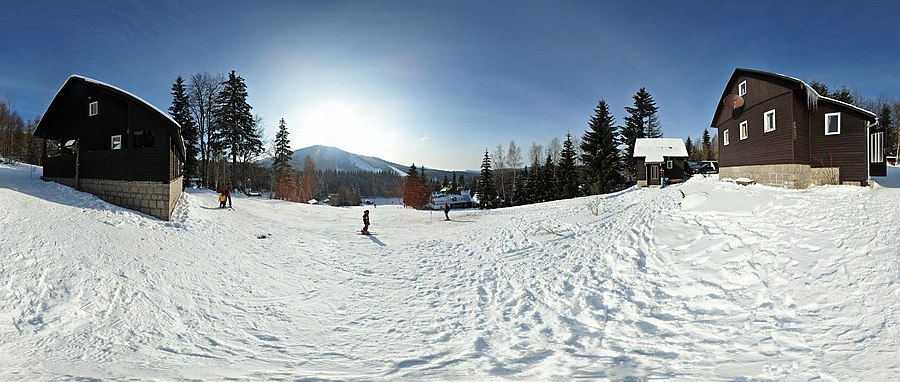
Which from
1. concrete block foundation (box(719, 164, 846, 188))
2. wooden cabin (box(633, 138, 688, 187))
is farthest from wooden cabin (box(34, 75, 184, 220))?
wooden cabin (box(633, 138, 688, 187))

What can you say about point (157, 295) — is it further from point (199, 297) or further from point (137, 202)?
point (137, 202)

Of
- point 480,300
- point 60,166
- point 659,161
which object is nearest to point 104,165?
point 60,166

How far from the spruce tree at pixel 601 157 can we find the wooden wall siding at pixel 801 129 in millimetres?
22336

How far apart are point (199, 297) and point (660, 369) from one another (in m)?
10.1

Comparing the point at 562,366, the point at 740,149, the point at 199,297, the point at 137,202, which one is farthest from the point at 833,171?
the point at 137,202

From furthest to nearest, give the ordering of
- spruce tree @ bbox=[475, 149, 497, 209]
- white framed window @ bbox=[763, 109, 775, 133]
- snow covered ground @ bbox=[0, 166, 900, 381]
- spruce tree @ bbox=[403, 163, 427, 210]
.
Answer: spruce tree @ bbox=[403, 163, 427, 210], spruce tree @ bbox=[475, 149, 497, 209], white framed window @ bbox=[763, 109, 775, 133], snow covered ground @ bbox=[0, 166, 900, 381]

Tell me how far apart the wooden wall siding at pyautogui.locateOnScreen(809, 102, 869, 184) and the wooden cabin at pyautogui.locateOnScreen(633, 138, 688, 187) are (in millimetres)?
18130

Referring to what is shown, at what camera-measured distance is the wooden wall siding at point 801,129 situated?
15.6 m

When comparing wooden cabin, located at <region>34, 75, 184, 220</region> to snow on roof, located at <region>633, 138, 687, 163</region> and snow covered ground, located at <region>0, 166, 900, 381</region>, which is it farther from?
snow on roof, located at <region>633, 138, 687, 163</region>

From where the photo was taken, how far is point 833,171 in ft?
49.7

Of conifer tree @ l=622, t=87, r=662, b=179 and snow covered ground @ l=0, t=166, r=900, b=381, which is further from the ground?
conifer tree @ l=622, t=87, r=662, b=179

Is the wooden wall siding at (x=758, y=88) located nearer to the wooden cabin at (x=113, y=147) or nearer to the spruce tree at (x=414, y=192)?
the wooden cabin at (x=113, y=147)

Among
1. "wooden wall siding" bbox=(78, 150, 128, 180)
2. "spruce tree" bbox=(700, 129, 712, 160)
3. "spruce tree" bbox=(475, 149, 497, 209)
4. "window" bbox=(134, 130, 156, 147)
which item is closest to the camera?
"wooden wall siding" bbox=(78, 150, 128, 180)

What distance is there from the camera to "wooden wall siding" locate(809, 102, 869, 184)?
14.8 m
